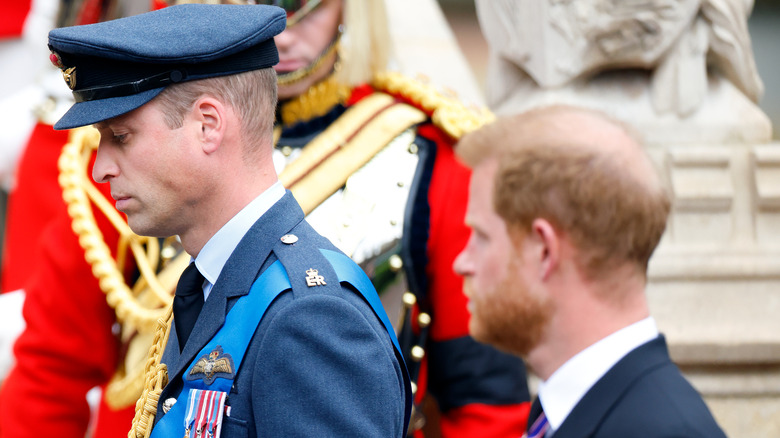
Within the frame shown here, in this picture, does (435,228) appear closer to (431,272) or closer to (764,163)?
(431,272)

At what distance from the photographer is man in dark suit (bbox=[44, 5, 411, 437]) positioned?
4.81ft

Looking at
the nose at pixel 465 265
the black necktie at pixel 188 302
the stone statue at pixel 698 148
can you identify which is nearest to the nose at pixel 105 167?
the black necktie at pixel 188 302

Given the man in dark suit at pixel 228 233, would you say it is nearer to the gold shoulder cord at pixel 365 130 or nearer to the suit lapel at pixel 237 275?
the suit lapel at pixel 237 275

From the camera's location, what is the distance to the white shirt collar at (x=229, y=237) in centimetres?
160

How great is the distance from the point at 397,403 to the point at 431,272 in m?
1.06

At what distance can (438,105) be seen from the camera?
110 inches

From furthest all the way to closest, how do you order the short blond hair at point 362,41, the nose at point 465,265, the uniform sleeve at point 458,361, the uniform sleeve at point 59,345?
the short blond hair at point 362,41
the uniform sleeve at point 59,345
the uniform sleeve at point 458,361
the nose at point 465,265

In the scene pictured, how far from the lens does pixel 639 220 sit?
1.54 m

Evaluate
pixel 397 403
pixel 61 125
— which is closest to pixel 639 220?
pixel 397 403

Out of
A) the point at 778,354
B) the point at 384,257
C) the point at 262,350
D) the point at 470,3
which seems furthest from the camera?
the point at 470,3

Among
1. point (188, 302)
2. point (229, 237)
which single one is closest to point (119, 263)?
point (188, 302)

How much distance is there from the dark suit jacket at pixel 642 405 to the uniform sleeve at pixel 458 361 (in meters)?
1.00

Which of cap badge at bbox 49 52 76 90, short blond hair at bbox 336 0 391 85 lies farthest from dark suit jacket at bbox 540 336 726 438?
short blond hair at bbox 336 0 391 85

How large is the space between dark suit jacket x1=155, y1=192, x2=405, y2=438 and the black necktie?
62 millimetres
